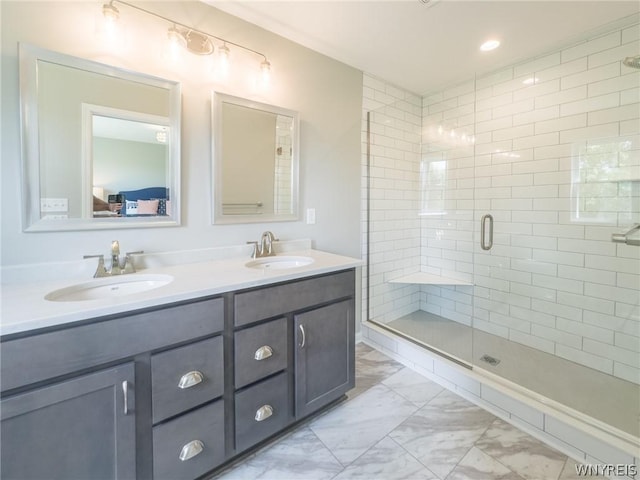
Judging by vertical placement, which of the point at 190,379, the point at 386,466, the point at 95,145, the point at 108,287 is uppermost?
the point at 95,145

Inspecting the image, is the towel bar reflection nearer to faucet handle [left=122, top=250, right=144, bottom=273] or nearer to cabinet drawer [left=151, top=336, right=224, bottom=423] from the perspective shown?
cabinet drawer [left=151, top=336, right=224, bottom=423]

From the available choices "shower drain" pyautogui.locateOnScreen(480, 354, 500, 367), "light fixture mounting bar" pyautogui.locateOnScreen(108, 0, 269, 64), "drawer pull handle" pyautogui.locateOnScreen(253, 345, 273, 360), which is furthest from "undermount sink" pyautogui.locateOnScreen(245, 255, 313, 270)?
"shower drain" pyautogui.locateOnScreen(480, 354, 500, 367)

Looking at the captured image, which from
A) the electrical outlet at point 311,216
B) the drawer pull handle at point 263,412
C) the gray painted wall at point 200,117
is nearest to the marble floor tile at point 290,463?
the drawer pull handle at point 263,412

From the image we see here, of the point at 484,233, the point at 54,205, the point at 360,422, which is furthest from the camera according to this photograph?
the point at 484,233

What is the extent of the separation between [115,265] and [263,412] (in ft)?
3.27

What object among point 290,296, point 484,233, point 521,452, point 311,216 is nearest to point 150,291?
point 290,296

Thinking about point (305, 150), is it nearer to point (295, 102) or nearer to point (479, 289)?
point (295, 102)

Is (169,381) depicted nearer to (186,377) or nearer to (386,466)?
(186,377)

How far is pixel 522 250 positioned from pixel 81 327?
2976mm

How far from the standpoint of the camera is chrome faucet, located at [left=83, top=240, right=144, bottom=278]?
4.31 feet

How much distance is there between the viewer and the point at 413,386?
1.98 m

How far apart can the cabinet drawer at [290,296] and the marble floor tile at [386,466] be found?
0.78 metres

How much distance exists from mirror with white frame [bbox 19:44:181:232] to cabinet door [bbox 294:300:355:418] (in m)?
0.96

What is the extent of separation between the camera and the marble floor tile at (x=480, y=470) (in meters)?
1.29
